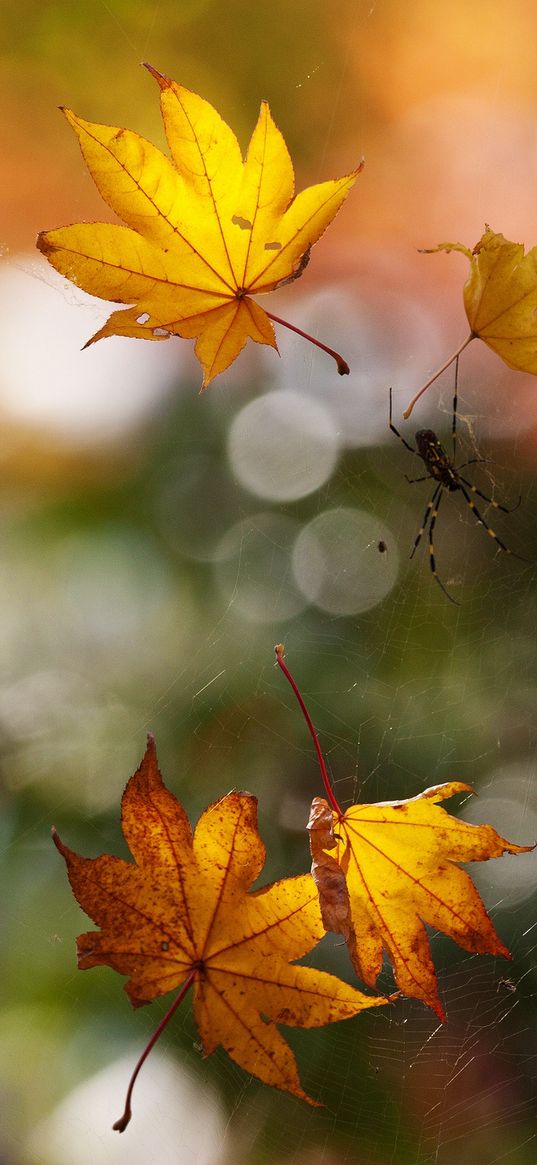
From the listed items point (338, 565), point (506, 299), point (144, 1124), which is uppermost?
point (506, 299)

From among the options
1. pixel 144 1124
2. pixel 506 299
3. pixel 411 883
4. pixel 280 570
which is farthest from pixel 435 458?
pixel 144 1124

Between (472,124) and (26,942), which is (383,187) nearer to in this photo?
(472,124)

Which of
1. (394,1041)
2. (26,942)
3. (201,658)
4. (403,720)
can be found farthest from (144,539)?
(394,1041)

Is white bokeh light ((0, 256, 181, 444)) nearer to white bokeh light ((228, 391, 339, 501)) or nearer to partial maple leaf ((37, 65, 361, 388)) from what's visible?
white bokeh light ((228, 391, 339, 501))

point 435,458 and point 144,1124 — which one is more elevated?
point 435,458

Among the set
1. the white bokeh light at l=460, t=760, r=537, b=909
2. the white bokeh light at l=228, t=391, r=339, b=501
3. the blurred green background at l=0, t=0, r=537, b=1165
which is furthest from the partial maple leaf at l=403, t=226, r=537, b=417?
the white bokeh light at l=460, t=760, r=537, b=909

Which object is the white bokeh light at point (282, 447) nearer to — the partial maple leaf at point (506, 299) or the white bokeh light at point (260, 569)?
the white bokeh light at point (260, 569)

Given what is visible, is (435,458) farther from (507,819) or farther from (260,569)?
(507,819)
